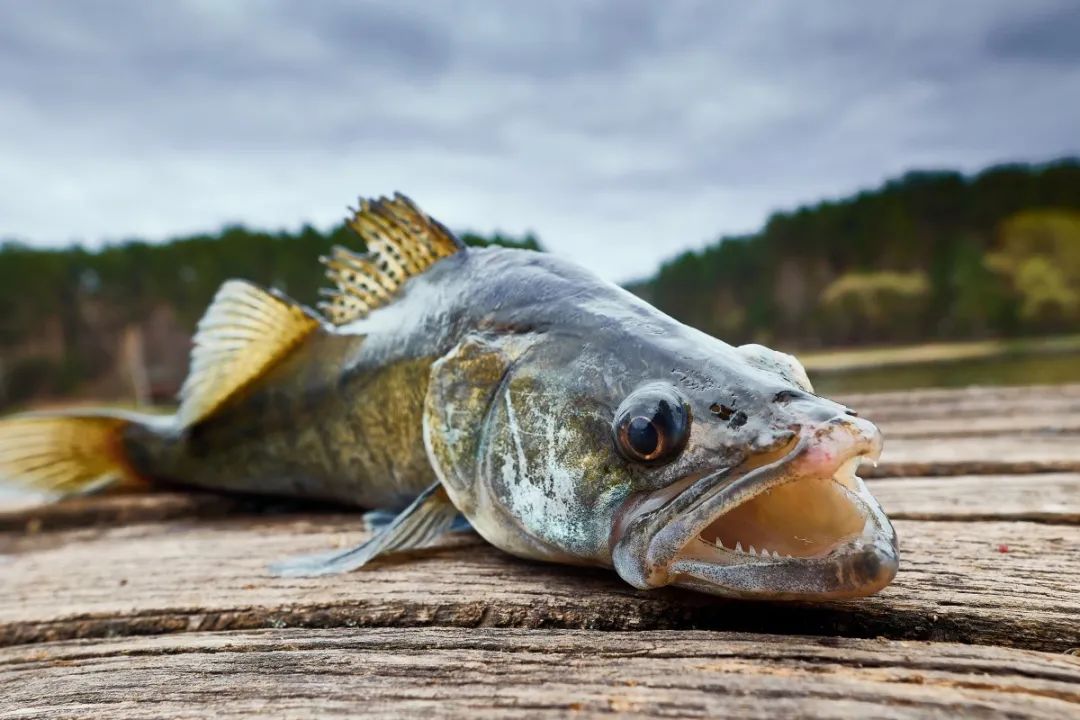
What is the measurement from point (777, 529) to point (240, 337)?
6.80 ft

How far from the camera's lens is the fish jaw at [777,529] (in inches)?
42.3

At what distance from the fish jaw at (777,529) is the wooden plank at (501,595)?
0.11 meters

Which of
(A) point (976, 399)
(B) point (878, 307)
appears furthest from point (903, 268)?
(A) point (976, 399)

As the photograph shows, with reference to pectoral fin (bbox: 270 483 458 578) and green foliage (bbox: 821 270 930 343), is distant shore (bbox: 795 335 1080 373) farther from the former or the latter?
pectoral fin (bbox: 270 483 458 578)

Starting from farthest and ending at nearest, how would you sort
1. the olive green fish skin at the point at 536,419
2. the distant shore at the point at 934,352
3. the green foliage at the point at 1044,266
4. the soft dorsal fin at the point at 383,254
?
1. the green foliage at the point at 1044,266
2. the distant shore at the point at 934,352
3. the soft dorsal fin at the point at 383,254
4. the olive green fish skin at the point at 536,419

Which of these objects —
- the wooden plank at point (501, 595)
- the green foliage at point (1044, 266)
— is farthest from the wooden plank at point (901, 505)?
the green foliage at point (1044, 266)

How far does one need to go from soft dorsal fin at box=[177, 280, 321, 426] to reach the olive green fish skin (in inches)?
2.5

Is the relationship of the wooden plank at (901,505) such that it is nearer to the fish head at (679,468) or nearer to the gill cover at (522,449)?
the fish head at (679,468)

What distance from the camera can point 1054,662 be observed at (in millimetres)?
980

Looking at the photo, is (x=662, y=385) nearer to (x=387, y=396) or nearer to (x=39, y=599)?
(x=387, y=396)

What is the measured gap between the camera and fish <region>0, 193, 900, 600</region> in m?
1.16

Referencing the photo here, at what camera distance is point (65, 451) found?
112 inches

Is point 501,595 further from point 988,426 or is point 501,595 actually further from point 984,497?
point 988,426

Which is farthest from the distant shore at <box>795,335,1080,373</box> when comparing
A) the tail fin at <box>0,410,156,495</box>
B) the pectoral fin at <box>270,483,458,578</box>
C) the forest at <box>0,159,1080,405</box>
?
the pectoral fin at <box>270,483,458,578</box>
